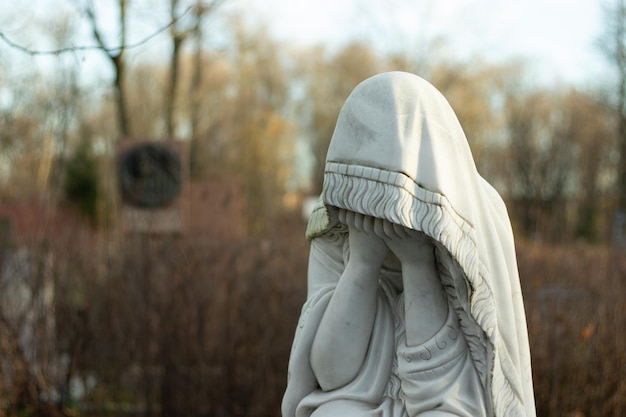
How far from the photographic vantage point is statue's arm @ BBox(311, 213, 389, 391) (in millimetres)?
2291

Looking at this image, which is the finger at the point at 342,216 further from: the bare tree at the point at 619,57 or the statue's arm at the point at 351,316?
the bare tree at the point at 619,57

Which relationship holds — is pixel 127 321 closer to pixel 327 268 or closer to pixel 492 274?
pixel 327 268

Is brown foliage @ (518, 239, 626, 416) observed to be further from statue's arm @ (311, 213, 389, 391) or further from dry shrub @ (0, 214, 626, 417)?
statue's arm @ (311, 213, 389, 391)

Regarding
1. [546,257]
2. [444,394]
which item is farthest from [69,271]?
[546,257]

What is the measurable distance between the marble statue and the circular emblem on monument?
9530 mm

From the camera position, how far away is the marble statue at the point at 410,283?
2121mm

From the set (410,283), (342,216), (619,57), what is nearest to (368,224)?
(342,216)

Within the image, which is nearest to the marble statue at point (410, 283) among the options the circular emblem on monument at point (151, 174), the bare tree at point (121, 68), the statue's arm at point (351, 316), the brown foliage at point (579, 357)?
the statue's arm at point (351, 316)

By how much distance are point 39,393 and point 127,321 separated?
92 cm

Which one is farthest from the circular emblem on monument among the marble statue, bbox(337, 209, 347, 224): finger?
bbox(337, 209, 347, 224): finger

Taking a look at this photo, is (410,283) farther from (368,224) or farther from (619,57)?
(619,57)

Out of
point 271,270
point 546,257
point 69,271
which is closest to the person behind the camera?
point 69,271

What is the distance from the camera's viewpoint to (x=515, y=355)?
2266 mm

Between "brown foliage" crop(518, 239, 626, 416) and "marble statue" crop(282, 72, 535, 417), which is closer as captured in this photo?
"marble statue" crop(282, 72, 535, 417)
